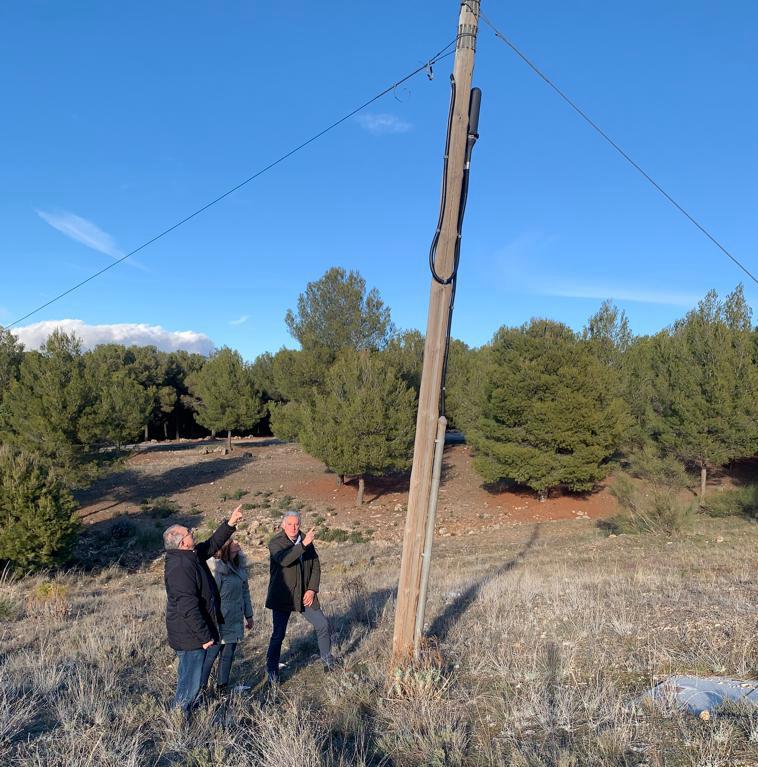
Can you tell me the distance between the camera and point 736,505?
2031 centimetres

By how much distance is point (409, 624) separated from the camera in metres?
4.25

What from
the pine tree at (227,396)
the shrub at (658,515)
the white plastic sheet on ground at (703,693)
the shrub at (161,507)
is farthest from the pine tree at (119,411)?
the white plastic sheet on ground at (703,693)

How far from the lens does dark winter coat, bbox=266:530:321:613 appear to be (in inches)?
192

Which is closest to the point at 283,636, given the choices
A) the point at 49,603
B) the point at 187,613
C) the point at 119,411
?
the point at 187,613

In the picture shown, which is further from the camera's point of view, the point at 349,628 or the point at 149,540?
the point at 149,540

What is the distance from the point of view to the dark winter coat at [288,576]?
16.0 ft

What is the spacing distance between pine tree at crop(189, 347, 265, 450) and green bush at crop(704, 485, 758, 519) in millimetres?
28539

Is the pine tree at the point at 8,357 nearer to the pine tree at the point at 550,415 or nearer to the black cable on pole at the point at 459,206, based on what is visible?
the pine tree at the point at 550,415

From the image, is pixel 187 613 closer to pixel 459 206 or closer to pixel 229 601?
pixel 229 601

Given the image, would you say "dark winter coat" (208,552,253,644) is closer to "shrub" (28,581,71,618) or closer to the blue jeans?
the blue jeans

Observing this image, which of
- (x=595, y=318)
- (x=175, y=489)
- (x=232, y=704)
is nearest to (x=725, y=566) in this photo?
(x=232, y=704)

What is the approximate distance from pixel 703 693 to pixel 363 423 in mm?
20761

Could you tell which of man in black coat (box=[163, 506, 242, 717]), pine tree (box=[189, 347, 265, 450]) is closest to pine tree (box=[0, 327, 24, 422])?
pine tree (box=[189, 347, 265, 450])

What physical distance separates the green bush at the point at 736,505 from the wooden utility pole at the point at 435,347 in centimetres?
1953
